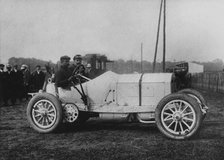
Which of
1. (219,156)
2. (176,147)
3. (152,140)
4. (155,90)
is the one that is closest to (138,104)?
(155,90)

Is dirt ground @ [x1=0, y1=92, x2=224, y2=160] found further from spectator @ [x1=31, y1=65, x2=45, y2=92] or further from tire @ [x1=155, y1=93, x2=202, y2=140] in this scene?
spectator @ [x1=31, y1=65, x2=45, y2=92]

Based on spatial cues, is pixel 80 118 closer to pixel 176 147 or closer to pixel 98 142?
pixel 98 142

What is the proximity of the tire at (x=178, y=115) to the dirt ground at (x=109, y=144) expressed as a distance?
6.1 inches

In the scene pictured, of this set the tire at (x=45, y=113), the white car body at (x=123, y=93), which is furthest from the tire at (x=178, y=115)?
the tire at (x=45, y=113)

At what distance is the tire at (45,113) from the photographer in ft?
20.6

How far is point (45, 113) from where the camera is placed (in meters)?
6.42

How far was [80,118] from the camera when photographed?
7.21 m

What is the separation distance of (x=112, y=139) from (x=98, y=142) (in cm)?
32

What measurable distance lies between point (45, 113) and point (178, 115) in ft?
8.61

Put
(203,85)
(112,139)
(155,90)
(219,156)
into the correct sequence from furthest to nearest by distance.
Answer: (203,85) → (155,90) → (112,139) → (219,156)

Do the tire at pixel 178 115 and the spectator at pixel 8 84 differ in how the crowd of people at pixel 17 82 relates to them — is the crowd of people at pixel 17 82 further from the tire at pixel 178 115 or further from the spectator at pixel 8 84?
the tire at pixel 178 115

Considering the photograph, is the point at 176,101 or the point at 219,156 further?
the point at 176,101

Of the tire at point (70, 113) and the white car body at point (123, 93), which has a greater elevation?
the white car body at point (123, 93)

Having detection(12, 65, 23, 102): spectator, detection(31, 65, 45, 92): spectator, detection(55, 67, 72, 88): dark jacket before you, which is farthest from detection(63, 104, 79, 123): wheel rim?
detection(31, 65, 45, 92): spectator
